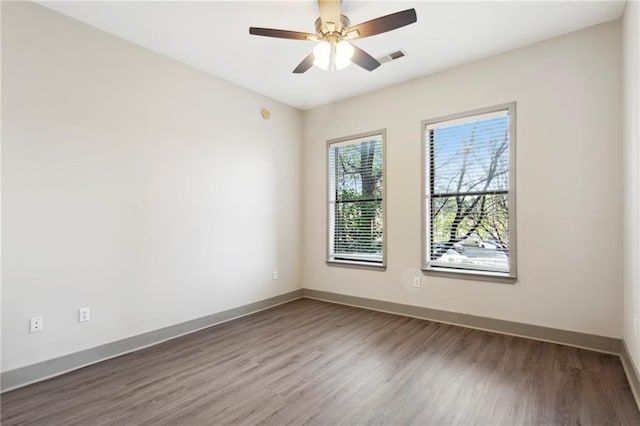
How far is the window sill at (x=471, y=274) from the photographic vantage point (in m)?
3.41

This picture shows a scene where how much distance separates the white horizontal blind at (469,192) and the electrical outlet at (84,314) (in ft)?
11.8

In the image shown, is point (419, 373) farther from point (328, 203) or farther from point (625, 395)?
point (328, 203)

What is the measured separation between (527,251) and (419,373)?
69.2 inches

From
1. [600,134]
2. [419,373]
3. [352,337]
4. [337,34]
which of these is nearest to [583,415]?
[419,373]

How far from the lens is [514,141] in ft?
11.0

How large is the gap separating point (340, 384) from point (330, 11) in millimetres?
2855

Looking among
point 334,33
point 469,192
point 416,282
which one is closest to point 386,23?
point 334,33

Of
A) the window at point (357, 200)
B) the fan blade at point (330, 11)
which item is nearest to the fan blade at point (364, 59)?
the fan blade at point (330, 11)

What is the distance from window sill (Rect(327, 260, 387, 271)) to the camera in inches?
172

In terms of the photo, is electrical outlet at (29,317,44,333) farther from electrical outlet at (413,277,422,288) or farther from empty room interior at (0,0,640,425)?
electrical outlet at (413,277,422,288)

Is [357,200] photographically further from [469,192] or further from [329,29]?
[329,29]

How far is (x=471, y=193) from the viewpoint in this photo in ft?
12.1

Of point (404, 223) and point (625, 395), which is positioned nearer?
point (625, 395)

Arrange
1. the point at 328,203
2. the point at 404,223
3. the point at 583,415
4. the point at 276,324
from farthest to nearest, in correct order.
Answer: the point at 328,203, the point at 404,223, the point at 276,324, the point at 583,415
